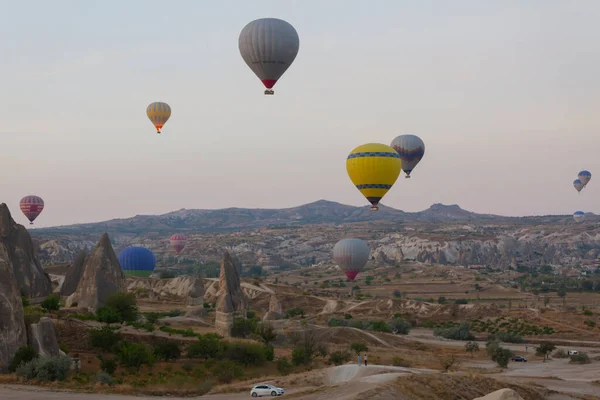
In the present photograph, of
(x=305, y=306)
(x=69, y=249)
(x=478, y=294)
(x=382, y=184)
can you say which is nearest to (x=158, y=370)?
(x=382, y=184)

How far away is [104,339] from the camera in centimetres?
3809

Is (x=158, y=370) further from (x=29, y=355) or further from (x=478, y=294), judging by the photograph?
(x=478, y=294)

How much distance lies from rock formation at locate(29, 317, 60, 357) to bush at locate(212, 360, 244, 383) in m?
7.07

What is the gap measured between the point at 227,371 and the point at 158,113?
54.8m

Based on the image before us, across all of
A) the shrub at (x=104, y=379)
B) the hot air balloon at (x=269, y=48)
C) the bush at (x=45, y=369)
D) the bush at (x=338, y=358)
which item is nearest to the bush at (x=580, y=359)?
the bush at (x=338, y=358)

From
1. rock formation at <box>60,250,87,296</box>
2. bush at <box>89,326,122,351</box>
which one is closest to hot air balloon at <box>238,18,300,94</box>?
bush at <box>89,326,122,351</box>

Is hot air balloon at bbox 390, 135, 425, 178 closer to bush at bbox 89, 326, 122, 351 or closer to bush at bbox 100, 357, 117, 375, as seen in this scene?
bush at bbox 89, 326, 122, 351

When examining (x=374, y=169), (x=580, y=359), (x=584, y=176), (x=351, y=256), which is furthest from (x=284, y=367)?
(x=584, y=176)

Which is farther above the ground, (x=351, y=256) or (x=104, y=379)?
(x=351, y=256)

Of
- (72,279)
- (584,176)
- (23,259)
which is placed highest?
(584,176)

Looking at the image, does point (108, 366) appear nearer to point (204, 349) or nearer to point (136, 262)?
point (204, 349)

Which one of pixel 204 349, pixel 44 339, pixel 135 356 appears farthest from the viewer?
pixel 204 349

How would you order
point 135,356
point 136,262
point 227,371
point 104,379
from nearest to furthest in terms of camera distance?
point 104,379 → point 227,371 → point 135,356 → point 136,262

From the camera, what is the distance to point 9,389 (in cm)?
2805
